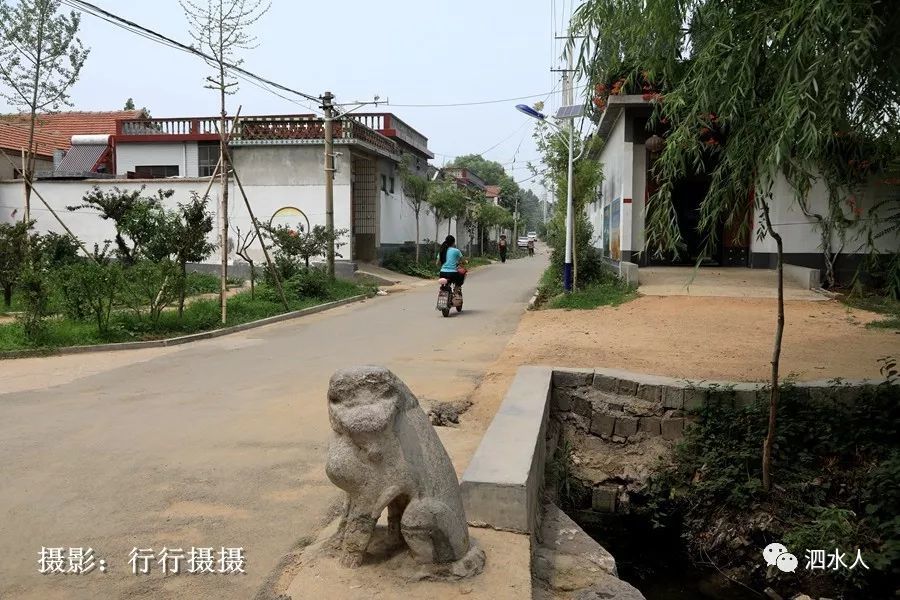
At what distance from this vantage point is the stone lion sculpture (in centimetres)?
275

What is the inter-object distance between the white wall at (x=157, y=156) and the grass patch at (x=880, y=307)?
20.1 meters

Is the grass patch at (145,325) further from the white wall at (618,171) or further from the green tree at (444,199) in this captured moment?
the green tree at (444,199)

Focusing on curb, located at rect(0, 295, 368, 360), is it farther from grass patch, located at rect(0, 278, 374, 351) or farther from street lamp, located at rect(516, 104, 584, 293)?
street lamp, located at rect(516, 104, 584, 293)

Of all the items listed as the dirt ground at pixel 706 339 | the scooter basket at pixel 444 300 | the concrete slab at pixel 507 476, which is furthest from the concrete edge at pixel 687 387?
the scooter basket at pixel 444 300

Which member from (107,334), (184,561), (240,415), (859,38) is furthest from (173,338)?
(859,38)

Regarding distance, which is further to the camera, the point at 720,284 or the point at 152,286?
the point at 720,284

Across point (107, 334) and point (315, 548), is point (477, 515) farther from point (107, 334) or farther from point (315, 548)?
point (107, 334)

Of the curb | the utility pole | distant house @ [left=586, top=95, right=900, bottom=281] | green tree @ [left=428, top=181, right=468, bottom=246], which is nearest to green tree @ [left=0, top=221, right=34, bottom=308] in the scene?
the curb

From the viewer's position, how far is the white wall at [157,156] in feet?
76.4

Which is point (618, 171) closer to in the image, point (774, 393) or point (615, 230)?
point (615, 230)

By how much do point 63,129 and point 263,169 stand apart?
1337cm

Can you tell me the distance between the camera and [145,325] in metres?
10.8

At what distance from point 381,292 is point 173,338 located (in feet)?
29.3

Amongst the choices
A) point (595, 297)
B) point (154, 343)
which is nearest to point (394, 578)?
point (154, 343)
